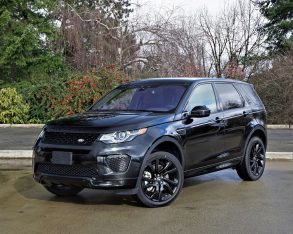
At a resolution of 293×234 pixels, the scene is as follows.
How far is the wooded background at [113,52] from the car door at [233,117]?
10.9 metres

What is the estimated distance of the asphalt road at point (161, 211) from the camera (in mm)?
5770

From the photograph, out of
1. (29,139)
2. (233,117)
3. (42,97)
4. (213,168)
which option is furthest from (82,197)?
(42,97)

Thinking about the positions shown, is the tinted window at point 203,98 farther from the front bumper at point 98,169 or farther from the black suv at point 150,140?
the front bumper at point 98,169

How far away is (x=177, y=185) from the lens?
22.8ft

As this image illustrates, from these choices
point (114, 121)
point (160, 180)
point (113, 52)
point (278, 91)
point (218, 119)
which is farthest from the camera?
point (113, 52)

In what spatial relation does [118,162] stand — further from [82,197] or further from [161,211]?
[82,197]

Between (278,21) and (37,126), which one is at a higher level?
(278,21)

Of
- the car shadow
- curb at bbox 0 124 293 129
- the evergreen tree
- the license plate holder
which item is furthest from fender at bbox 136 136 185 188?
the evergreen tree

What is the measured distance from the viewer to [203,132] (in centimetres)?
747

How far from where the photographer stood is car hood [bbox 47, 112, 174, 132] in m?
6.52

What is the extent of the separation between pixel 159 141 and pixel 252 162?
8.81 ft

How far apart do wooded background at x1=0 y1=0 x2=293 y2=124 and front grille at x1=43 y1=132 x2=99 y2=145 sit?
1219 cm

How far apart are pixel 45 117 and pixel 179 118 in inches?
530

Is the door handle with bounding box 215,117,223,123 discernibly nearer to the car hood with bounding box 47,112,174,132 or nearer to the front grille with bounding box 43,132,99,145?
the car hood with bounding box 47,112,174,132
